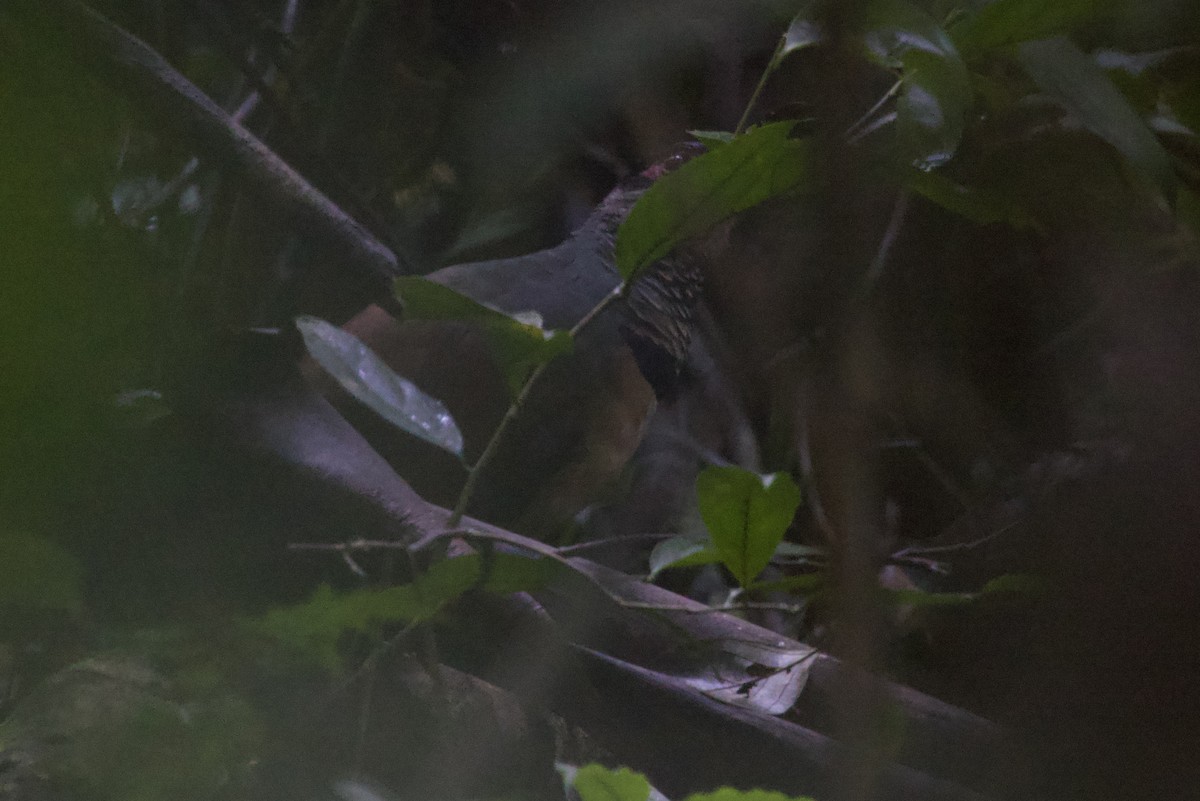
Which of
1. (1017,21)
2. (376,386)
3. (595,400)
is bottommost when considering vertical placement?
(595,400)

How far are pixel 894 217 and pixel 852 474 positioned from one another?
→ 1.99 ft

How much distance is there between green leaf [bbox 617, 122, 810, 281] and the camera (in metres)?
0.48

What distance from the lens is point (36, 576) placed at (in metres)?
0.42

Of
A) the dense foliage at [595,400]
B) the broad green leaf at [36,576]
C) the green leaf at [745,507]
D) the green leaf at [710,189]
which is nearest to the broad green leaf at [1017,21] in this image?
the dense foliage at [595,400]

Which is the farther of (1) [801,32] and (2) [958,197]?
(2) [958,197]

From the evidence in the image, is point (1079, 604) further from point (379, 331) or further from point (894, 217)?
point (379, 331)

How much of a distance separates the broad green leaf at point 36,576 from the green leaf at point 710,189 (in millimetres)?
309

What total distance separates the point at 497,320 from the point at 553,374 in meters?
0.44

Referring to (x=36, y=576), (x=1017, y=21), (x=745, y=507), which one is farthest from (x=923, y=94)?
(x=36, y=576)

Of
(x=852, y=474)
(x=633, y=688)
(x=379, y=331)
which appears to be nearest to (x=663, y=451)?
(x=379, y=331)

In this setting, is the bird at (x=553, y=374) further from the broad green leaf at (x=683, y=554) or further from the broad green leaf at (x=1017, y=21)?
the broad green leaf at (x=1017, y=21)

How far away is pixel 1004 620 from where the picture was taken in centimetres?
86

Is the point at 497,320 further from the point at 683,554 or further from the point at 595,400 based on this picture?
the point at 595,400

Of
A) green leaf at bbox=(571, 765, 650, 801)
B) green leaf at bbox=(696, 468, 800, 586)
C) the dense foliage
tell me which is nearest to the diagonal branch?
the dense foliage
